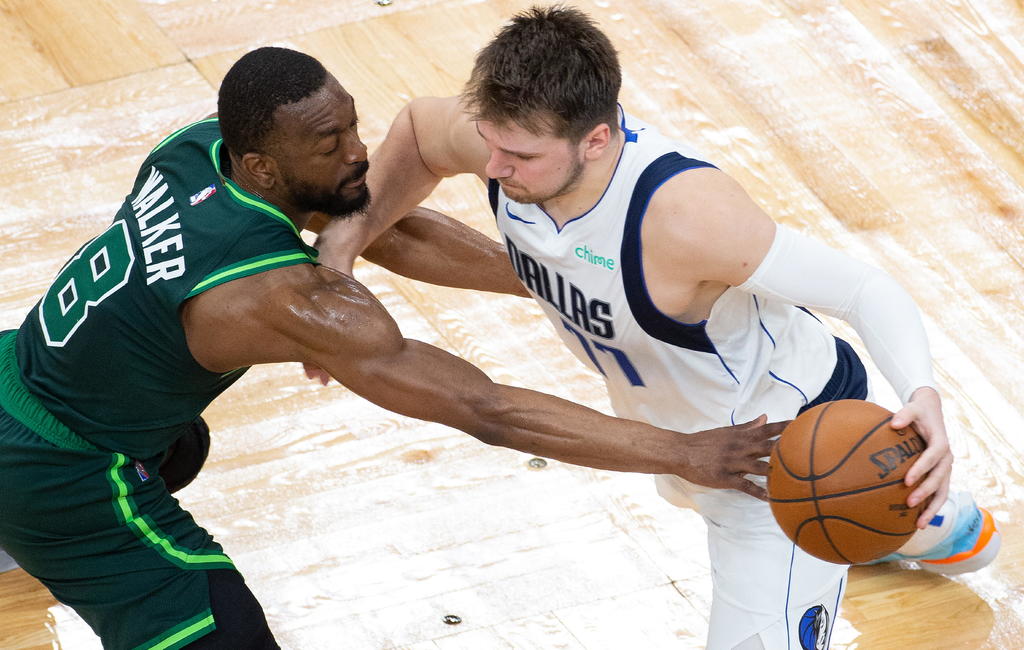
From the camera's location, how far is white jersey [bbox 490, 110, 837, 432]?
2.96 metres

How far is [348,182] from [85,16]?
367 centimetres

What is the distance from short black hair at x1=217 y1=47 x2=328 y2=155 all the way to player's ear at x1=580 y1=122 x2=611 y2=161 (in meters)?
0.57

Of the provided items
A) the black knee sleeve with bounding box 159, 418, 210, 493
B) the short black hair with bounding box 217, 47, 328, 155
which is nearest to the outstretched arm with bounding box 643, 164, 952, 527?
the short black hair with bounding box 217, 47, 328, 155

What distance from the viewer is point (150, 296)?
9.71 ft

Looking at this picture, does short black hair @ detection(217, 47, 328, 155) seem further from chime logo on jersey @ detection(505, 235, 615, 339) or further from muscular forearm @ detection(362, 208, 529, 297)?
muscular forearm @ detection(362, 208, 529, 297)

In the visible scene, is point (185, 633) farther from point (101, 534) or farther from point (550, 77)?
point (550, 77)

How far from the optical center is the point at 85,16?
20.5 feet

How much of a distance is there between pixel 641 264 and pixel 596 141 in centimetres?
27

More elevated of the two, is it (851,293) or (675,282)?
(851,293)

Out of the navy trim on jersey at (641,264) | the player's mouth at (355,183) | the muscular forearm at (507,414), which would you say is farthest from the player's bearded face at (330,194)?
the navy trim on jersey at (641,264)

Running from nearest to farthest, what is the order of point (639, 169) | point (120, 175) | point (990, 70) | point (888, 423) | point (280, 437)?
point (888, 423), point (639, 169), point (280, 437), point (120, 175), point (990, 70)

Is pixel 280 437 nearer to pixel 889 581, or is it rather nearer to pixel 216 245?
pixel 216 245

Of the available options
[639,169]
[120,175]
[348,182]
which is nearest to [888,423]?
[639,169]


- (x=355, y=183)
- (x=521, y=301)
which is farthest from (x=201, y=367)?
(x=521, y=301)
